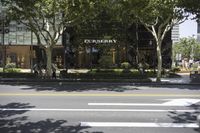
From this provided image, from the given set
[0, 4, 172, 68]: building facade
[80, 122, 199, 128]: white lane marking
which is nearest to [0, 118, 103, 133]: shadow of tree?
[80, 122, 199, 128]: white lane marking

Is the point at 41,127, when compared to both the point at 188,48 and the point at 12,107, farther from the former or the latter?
the point at 188,48

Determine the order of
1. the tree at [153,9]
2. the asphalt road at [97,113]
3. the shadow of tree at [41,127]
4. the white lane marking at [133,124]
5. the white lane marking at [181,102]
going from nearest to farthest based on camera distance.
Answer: the shadow of tree at [41,127] < the asphalt road at [97,113] < the white lane marking at [133,124] < the white lane marking at [181,102] < the tree at [153,9]

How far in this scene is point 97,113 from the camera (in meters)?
13.6

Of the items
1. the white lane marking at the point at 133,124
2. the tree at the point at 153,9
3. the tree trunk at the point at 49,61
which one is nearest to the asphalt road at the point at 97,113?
the white lane marking at the point at 133,124

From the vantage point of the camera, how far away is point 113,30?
4872 cm

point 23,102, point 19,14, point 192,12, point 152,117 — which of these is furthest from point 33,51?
point 152,117

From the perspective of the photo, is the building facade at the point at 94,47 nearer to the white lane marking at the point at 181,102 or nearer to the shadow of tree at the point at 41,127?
the white lane marking at the point at 181,102

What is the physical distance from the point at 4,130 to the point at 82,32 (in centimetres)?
3630

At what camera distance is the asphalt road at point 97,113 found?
1119 centimetres

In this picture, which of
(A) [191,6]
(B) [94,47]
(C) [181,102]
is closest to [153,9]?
(A) [191,6]

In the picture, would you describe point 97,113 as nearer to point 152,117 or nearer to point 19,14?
point 152,117

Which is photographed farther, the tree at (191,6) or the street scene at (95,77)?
the tree at (191,6)

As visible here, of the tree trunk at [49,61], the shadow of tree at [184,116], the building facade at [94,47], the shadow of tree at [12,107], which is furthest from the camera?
the building facade at [94,47]

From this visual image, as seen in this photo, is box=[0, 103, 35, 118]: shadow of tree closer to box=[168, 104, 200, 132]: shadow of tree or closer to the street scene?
the street scene
